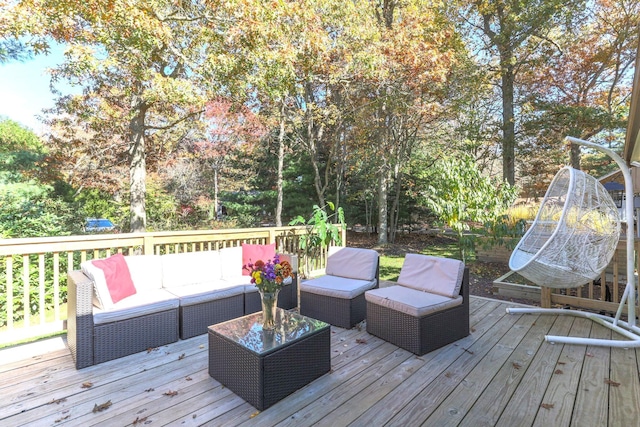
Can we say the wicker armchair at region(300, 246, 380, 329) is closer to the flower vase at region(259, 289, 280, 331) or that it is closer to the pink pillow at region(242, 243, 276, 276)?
the pink pillow at region(242, 243, 276, 276)

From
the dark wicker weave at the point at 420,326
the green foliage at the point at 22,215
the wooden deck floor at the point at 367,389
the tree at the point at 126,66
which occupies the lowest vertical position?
the wooden deck floor at the point at 367,389

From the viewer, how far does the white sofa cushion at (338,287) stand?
3390 mm

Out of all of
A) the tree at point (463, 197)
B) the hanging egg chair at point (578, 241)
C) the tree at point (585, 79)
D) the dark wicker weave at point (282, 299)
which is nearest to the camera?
the hanging egg chair at point (578, 241)

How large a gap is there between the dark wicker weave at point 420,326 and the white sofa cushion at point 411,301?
45 millimetres

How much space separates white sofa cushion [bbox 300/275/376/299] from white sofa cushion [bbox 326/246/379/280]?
3.2 inches

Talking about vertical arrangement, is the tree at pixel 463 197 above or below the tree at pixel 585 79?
below

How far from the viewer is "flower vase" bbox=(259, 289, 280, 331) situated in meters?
2.35

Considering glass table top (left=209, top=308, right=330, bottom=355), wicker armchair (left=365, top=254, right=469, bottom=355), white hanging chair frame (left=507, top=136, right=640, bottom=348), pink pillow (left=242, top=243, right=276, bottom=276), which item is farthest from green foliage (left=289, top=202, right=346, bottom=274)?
white hanging chair frame (left=507, top=136, right=640, bottom=348)

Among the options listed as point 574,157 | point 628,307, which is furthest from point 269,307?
point 574,157

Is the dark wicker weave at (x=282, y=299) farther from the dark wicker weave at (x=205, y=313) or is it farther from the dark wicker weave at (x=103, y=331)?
the dark wicker weave at (x=103, y=331)

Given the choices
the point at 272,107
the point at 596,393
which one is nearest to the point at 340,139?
the point at 272,107

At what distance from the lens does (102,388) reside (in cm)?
227

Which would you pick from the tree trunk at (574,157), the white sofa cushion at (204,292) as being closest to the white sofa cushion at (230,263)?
the white sofa cushion at (204,292)

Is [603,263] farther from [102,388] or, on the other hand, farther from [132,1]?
[132,1]
